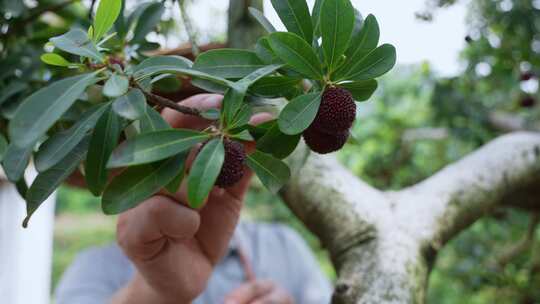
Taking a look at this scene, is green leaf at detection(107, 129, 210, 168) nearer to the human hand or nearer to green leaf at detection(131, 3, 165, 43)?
the human hand

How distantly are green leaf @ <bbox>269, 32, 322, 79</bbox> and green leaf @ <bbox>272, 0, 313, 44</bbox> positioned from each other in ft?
0.13

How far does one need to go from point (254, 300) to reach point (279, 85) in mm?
1130

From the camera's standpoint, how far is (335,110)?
453 millimetres

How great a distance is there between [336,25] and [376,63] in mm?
45

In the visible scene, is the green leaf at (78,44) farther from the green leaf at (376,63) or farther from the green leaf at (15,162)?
the green leaf at (376,63)

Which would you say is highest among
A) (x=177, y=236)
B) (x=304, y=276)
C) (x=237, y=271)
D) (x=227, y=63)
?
(x=227, y=63)

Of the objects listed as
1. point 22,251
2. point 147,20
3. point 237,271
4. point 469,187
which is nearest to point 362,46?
point 147,20

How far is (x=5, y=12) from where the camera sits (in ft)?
2.64

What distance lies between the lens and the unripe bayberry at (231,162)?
0.45m

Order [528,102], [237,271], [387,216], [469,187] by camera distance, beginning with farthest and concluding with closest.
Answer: [237,271] → [528,102] → [469,187] → [387,216]

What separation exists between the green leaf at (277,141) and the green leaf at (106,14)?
154 millimetres

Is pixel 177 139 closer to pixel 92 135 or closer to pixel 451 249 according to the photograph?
pixel 92 135

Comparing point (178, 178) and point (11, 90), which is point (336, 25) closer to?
point (178, 178)

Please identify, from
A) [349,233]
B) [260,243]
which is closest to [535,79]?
[349,233]
